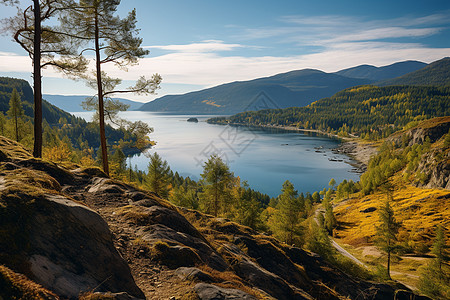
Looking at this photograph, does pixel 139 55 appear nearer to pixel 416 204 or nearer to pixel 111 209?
pixel 111 209

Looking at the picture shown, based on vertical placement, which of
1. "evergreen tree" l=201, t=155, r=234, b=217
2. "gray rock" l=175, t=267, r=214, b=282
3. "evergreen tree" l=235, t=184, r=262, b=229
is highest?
"gray rock" l=175, t=267, r=214, b=282

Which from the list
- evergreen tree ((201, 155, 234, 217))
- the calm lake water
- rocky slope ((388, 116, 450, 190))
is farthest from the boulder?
rocky slope ((388, 116, 450, 190))

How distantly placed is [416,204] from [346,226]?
27166 millimetres

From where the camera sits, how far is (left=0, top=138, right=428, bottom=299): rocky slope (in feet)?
20.0


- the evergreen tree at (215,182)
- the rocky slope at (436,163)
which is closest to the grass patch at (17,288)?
the evergreen tree at (215,182)

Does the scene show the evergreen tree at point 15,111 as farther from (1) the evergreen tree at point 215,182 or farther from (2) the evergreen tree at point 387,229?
(2) the evergreen tree at point 387,229

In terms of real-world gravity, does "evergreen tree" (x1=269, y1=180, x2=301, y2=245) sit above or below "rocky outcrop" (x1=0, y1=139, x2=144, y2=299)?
below

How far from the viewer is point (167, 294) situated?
7406 millimetres

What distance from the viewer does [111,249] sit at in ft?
25.9

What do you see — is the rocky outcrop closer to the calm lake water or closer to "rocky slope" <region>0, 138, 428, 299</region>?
"rocky slope" <region>0, 138, 428, 299</region>

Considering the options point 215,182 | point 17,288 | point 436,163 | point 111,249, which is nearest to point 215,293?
point 111,249

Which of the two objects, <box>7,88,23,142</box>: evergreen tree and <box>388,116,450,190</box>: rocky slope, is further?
<box>388,116,450,190</box>: rocky slope

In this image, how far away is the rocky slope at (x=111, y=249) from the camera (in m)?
6.09

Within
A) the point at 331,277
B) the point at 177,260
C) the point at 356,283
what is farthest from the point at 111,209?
the point at 356,283
